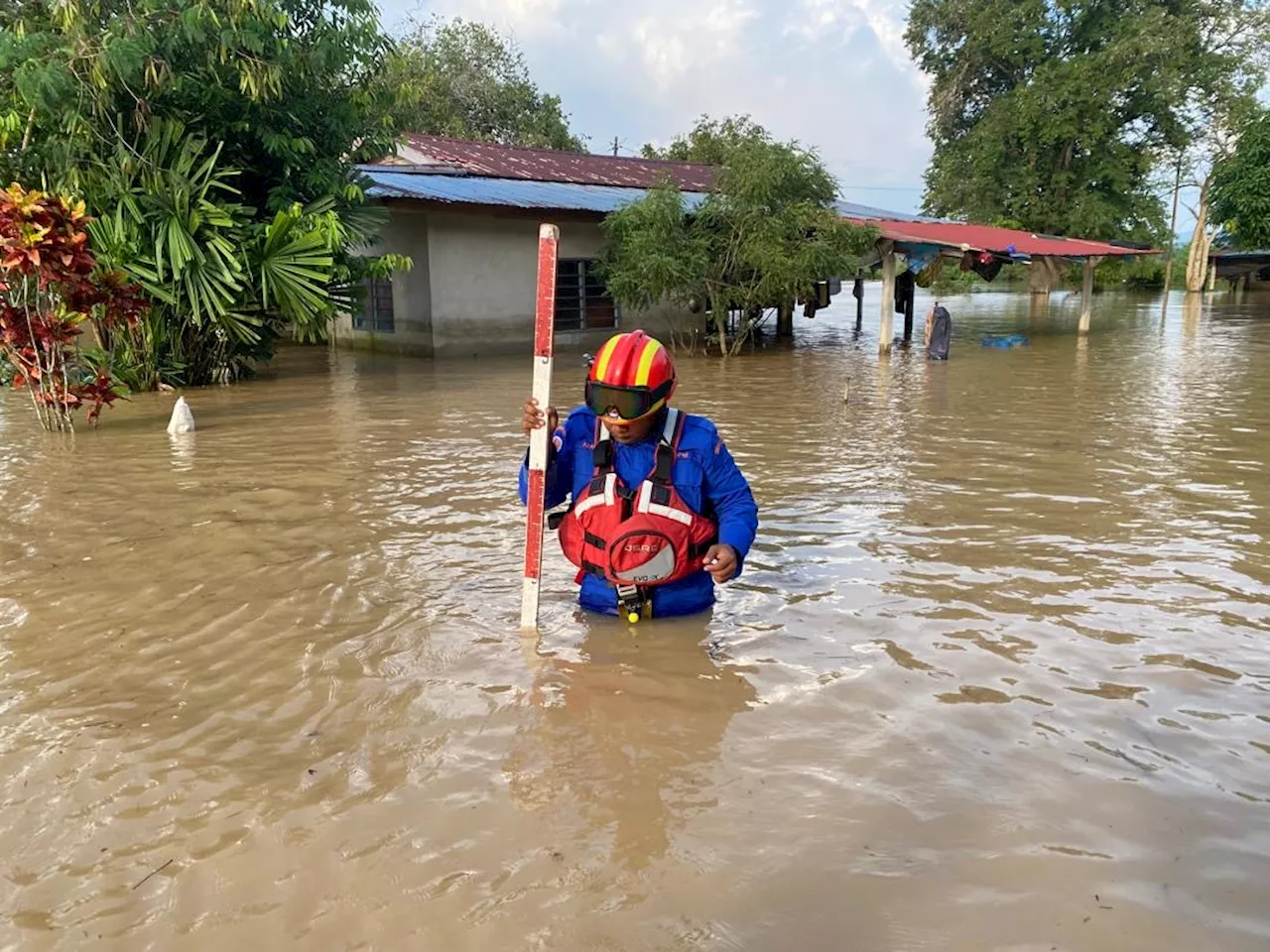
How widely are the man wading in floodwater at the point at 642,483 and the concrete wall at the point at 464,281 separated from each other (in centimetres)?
1261

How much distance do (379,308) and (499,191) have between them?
333cm

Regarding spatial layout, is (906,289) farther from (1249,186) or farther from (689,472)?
(689,472)

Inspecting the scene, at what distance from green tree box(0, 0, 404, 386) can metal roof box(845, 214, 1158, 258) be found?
9666 millimetres

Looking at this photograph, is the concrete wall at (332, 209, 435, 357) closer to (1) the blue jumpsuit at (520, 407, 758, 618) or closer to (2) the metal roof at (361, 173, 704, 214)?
(2) the metal roof at (361, 173, 704, 214)

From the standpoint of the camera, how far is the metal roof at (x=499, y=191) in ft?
47.2

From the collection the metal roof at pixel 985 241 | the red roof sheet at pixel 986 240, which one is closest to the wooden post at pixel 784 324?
the metal roof at pixel 985 241

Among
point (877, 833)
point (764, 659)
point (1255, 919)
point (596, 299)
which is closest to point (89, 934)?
point (877, 833)

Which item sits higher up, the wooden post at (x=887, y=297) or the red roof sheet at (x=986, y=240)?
the red roof sheet at (x=986, y=240)

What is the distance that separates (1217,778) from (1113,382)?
1130 cm

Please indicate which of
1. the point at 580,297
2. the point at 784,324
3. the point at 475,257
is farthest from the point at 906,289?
the point at 475,257

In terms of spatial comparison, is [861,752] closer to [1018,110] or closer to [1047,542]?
[1047,542]

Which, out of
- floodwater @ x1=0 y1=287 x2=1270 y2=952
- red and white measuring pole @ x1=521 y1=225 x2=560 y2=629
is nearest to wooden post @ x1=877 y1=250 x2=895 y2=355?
floodwater @ x1=0 y1=287 x2=1270 y2=952

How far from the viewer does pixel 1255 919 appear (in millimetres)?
2230

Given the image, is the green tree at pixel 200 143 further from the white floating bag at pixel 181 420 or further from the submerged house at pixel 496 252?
the submerged house at pixel 496 252
